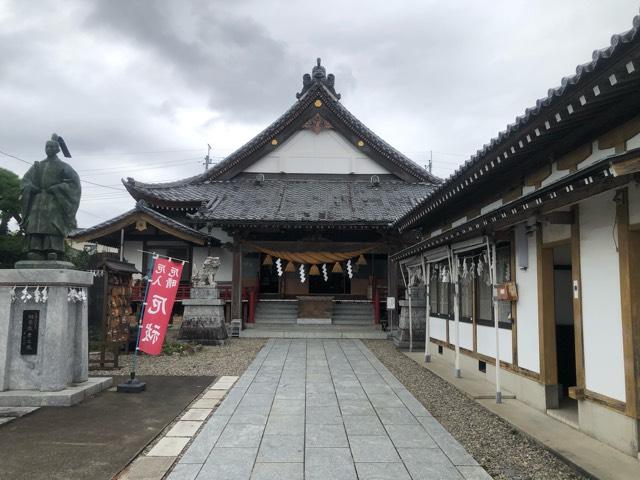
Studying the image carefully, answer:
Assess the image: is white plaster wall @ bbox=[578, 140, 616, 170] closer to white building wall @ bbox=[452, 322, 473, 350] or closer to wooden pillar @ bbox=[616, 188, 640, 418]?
wooden pillar @ bbox=[616, 188, 640, 418]

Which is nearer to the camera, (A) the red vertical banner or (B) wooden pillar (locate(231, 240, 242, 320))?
(A) the red vertical banner

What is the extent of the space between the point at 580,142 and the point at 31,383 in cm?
851

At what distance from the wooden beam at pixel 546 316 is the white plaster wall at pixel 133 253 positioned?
50.6ft

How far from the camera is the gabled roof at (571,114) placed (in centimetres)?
390

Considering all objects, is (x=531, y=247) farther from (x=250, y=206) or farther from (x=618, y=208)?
(x=250, y=206)

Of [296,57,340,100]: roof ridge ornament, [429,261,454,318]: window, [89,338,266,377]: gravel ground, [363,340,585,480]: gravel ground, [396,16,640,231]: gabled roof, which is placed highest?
[296,57,340,100]: roof ridge ornament

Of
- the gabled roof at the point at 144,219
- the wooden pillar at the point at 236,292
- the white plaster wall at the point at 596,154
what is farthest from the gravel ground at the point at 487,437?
the gabled roof at the point at 144,219

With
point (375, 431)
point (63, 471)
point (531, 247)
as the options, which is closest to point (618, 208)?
point (531, 247)

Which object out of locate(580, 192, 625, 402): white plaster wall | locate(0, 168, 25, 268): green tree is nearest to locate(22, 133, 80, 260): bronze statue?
locate(580, 192, 625, 402): white plaster wall

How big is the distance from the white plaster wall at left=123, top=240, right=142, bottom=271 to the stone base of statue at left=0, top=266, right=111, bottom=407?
37.0 ft

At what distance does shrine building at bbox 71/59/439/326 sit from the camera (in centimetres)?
1641

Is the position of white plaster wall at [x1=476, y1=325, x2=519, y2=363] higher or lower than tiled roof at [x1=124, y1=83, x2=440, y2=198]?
lower

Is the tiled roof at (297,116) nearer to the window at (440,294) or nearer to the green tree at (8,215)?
the window at (440,294)

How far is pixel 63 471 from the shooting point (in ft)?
14.4
